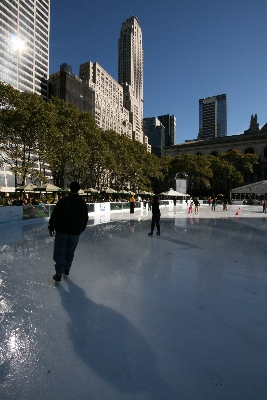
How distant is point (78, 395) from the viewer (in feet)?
5.72

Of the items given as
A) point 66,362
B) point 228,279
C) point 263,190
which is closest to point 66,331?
point 66,362

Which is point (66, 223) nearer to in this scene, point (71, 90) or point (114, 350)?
point (114, 350)

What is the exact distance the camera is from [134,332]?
8.37 ft

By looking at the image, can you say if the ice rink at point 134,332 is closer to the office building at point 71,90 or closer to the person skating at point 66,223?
the person skating at point 66,223

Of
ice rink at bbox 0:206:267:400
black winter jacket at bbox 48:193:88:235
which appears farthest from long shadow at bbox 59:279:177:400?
black winter jacket at bbox 48:193:88:235

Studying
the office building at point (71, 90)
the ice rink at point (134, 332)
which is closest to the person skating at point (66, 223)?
the ice rink at point (134, 332)

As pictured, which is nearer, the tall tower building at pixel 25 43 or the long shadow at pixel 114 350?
the long shadow at pixel 114 350

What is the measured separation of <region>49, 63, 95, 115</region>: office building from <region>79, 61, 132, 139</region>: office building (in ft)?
40.1

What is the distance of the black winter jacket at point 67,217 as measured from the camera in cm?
383

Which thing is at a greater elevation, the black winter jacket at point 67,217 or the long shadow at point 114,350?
the black winter jacket at point 67,217

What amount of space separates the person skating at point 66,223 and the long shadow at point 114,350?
3.16 feet

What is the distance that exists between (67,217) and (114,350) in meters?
2.10

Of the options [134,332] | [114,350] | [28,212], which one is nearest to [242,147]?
[28,212]

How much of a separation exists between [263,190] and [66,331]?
116 ft
